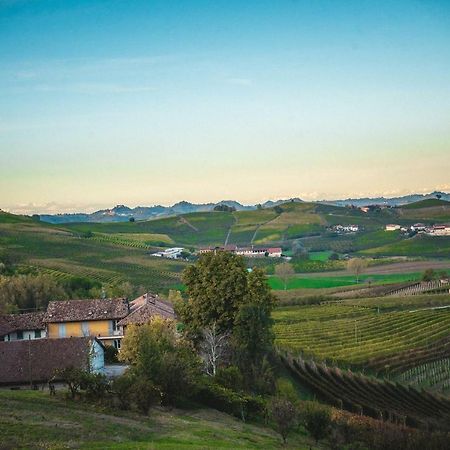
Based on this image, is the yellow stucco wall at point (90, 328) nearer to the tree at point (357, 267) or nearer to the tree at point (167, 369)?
the tree at point (167, 369)

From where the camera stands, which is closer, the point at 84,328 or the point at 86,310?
the point at 84,328

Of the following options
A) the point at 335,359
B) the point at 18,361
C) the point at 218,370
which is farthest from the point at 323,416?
the point at 335,359

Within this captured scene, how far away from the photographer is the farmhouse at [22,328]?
56.2 metres

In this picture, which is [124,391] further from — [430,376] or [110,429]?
[430,376]

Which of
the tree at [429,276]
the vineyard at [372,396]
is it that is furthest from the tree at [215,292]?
the tree at [429,276]

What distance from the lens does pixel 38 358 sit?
125ft

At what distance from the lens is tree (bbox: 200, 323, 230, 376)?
4197 centimetres

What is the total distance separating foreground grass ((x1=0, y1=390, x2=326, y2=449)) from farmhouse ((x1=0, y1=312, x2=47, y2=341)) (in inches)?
1069

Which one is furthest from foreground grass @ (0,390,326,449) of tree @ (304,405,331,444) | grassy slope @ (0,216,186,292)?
grassy slope @ (0,216,186,292)

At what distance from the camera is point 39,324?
57.2 m

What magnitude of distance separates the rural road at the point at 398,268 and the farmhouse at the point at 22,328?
85.2m

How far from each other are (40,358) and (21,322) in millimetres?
21239

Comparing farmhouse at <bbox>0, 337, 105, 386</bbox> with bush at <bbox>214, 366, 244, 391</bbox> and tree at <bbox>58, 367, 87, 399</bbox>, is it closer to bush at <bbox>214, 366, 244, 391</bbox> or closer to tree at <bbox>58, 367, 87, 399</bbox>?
tree at <bbox>58, 367, 87, 399</bbox>

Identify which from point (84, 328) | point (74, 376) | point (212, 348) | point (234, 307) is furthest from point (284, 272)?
point (74, 376)
